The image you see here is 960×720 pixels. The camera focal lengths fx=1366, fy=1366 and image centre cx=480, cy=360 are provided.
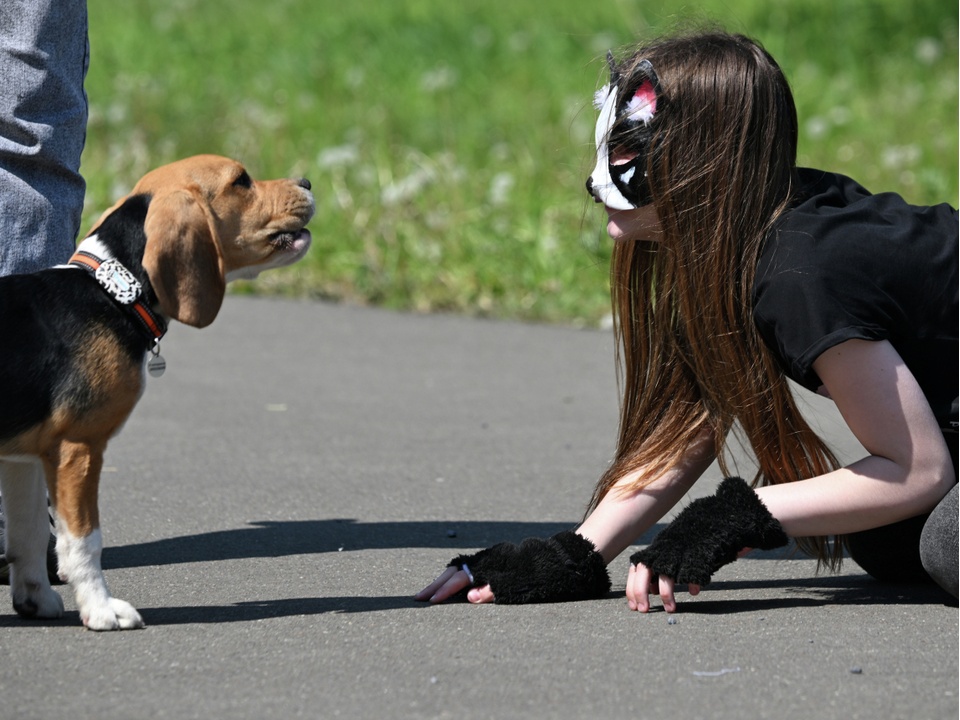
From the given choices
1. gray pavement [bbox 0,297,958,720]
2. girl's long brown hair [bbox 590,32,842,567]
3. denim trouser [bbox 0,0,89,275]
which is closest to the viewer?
gray pavement [bbox 0,297,958,720]

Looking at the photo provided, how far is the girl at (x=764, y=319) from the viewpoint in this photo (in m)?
3.15

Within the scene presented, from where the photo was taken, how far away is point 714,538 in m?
3.21

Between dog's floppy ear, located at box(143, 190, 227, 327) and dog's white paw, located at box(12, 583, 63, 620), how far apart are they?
2.44 feet

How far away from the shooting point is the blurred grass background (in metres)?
7.91

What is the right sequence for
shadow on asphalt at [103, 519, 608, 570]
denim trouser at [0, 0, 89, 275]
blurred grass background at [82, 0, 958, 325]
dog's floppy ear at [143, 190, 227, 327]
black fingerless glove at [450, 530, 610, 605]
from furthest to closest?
1. blurred grass background at [82, 0, 958, 325]
2. shadow on asphalt at [103, 519, 608, 570]
3. denim trouser at [0, 0, 89, 275]
4. black fingerless glove at [450, 530, 610, 605]
5. dog's floppy ear at [143, 190, 227, 327]

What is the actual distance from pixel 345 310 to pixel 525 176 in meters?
2.26

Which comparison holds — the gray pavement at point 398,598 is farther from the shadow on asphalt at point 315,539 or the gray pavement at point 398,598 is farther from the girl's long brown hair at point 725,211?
the girl's long brown hair at point 725,211

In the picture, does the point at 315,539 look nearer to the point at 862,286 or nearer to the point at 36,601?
the point at 36,601

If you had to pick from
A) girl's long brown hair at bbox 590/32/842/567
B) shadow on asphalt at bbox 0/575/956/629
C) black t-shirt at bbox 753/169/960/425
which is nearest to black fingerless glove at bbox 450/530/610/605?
shadow on asphalt at bbox 0/575/956/629

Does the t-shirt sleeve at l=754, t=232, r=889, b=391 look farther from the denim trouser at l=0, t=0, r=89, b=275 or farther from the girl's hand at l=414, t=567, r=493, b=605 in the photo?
the denim trouser at l=0, t=0, r=89, b=275

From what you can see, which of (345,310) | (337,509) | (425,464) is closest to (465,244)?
(345,310)

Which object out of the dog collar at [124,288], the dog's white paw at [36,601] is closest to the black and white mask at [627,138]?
the dog collar at [124,288]

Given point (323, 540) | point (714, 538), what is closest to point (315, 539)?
point (323, 540)

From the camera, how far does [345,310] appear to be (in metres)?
7.62
